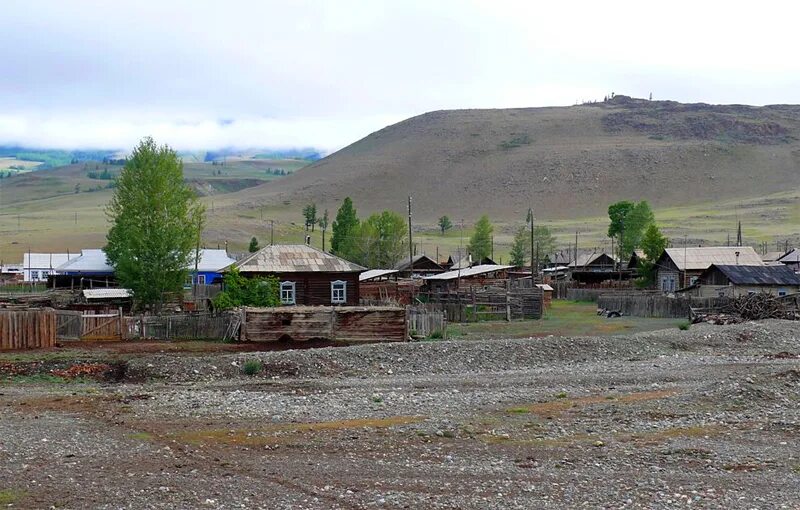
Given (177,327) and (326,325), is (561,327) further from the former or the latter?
(177,327)

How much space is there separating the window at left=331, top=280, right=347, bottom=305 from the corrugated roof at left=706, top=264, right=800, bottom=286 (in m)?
23.5

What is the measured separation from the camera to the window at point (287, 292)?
1928 inches

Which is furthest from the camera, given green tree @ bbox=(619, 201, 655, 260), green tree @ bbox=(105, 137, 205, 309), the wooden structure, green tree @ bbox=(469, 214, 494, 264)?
green tree @ bbox=(469, 214, 494, 264)

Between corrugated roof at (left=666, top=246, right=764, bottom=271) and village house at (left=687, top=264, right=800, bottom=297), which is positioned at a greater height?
corrugated roof at (left=666, top=246, right=764, bottom=271)

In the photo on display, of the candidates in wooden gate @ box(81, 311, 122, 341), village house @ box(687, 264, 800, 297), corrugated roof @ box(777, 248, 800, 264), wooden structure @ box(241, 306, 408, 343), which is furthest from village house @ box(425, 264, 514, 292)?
corrugated roof @ box(777, 248, 800, 264)

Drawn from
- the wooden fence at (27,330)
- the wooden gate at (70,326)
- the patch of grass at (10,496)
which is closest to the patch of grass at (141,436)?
the patch of grass at (10,496)

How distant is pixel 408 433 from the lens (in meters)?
19.6

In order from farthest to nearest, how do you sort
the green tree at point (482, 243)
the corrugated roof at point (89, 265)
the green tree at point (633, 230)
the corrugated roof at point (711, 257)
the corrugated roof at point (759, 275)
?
the green tree at point (482, 243) → the green tree at point (633, 230) → the corrugated roof at point (89, 265) → the corrugated roof at point (711, 257) → the corrugated roof at point (759, 275)

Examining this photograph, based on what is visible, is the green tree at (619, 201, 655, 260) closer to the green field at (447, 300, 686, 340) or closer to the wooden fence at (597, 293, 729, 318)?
the wooden fence at (597, 293, 729, 318)

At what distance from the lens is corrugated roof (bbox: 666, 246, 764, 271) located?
2680 inches

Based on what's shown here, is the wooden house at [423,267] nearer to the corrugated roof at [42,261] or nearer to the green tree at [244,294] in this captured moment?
the corrugated roof at [42,261]

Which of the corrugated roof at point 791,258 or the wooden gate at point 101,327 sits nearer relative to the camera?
the wooden gate at point 101,327

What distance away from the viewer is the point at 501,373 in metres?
29.9

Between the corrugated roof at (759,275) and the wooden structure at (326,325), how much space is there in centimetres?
2840
